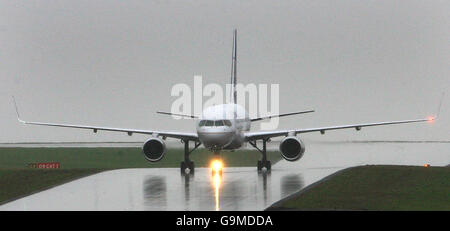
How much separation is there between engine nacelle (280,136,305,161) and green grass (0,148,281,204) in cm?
945

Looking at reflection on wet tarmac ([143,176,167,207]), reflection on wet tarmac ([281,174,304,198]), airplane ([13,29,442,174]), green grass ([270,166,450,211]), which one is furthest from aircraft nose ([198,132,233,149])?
green grass ([270,166,450,211])

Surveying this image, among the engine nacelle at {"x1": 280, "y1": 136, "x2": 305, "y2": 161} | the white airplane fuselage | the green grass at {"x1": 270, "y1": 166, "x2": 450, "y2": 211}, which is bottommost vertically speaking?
the green grass at {"x1": 270, "y1": 166, "x2": 450, "y2": 211}

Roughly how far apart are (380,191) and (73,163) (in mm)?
32530

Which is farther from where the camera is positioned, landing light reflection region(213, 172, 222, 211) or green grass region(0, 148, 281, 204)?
green grass region(0, 148, 281, 204)

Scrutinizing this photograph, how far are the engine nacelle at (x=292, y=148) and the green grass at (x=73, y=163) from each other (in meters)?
9.45

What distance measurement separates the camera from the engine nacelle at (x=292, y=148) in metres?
48.4

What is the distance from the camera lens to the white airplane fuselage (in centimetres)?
4686

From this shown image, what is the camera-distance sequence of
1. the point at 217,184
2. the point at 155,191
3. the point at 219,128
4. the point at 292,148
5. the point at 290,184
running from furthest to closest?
1. the point at 292,148
2. the point at 219,128
3. the point at 217,184
4. the point at 290,184
5. the point at 155,191

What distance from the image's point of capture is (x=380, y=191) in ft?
117

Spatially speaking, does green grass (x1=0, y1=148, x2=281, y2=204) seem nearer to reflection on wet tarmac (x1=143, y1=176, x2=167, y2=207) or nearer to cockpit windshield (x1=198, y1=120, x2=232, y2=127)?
reflection on wet tarmac (x1=143, y1=176, x2=167, y2=207)

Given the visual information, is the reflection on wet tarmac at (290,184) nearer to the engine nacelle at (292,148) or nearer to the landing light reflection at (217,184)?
the engine nacelle at (292,148)

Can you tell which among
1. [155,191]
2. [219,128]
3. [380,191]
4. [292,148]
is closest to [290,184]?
[380,191]

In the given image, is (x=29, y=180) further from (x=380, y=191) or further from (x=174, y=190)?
(x=380, y=191)
